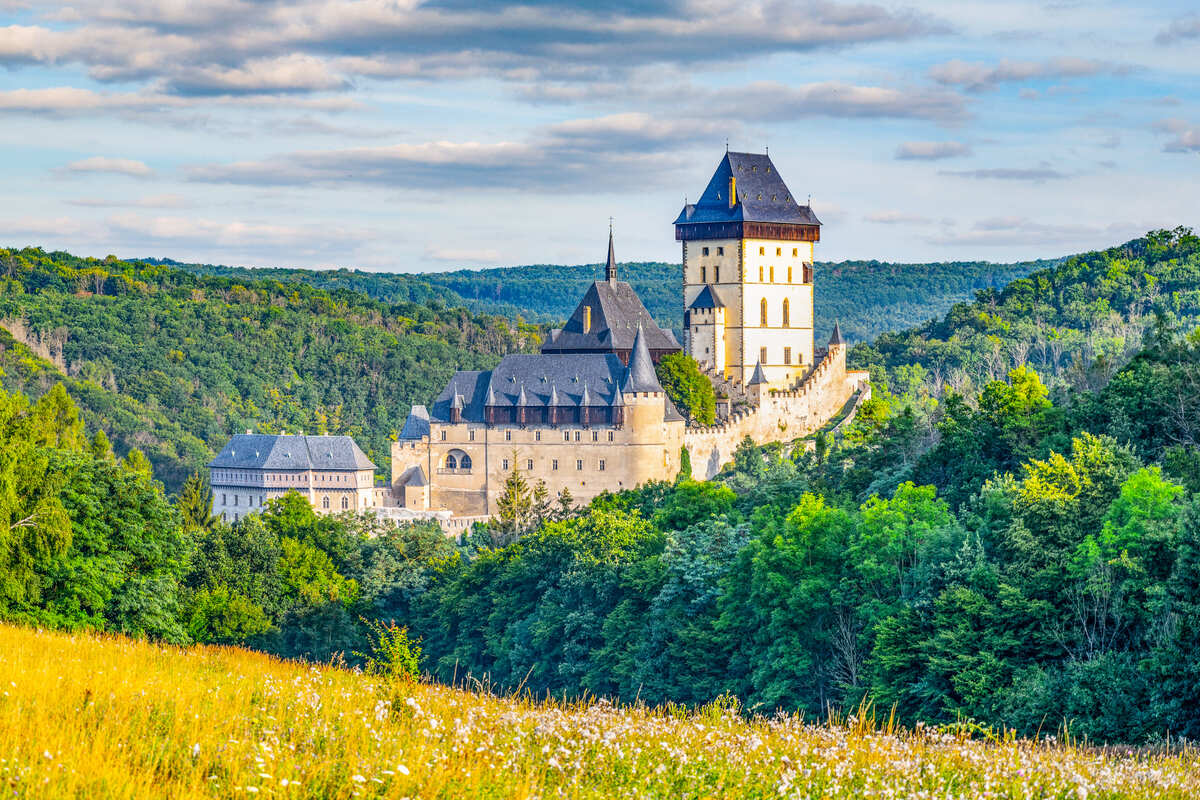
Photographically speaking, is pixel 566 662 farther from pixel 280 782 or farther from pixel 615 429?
pixel 615 429

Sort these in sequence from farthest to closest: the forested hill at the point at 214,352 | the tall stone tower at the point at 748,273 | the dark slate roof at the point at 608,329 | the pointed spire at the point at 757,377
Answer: the forested hill at the point at 214,352 → the tall stone tower at the point at 748,273 → the pointed spire at the point at 757,377 → the dark slate roof at the point at 608,329

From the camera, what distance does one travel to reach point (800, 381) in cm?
9188

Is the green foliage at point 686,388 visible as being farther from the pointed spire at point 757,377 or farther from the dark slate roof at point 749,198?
the dark slate roof at point 749,198

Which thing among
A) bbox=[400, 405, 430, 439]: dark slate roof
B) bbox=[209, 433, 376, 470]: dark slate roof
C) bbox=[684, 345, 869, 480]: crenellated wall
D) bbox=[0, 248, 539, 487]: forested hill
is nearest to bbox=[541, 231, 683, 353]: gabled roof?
bbox=[684, 345, 869, 480]: crenellated wall

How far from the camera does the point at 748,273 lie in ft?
300

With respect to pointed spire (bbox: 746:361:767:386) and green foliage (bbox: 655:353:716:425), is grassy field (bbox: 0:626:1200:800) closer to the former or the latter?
green foliage (bbox: 655:353:716:425)

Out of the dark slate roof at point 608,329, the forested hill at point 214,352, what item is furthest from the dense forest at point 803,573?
the forested hill at point 214,352

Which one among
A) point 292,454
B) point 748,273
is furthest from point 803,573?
point 292,454

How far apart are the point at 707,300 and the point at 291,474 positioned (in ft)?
83.6

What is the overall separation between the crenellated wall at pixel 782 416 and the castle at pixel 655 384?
3.3 inches

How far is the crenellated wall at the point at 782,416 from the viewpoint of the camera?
278ft

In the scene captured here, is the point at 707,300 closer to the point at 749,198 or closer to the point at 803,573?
the point at 749,198

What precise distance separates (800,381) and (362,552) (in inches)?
1449

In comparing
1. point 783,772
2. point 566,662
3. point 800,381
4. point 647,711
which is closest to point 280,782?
point 783,772
